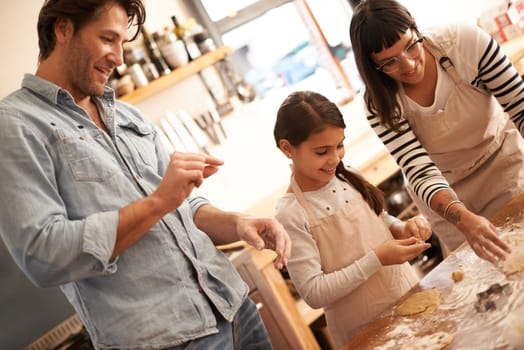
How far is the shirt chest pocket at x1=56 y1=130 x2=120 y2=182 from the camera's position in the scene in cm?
112

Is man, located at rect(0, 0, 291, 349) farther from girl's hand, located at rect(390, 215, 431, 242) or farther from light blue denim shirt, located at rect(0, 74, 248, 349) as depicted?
girl's hand, located at rect(390, 215, 431, 242)

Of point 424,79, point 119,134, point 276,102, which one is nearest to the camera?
point 119,134

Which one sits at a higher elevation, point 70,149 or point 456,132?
point 70,149

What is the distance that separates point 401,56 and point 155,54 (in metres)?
1.92

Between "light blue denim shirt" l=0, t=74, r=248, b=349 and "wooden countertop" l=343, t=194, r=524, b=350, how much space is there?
1.19ft

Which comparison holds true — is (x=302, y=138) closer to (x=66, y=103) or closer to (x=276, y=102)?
(x=66, y=103)

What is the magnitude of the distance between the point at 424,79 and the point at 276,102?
1963 mm

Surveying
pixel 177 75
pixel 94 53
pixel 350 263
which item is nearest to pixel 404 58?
pixel 350 263

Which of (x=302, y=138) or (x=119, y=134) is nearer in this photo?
(x=119, y=134)

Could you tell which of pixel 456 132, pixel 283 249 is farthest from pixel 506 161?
pixel 283 249

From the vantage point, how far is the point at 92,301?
3.73 feet

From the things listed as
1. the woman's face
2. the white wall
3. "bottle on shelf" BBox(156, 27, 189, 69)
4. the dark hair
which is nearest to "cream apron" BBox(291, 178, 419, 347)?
the woman's face

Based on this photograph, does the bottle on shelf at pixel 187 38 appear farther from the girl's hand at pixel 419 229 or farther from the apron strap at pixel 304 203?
the girl's hand at pixel 419 229

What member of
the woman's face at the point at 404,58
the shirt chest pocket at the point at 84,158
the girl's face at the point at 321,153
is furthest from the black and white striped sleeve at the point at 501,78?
the shirt chest pocket at the point at 84,158
